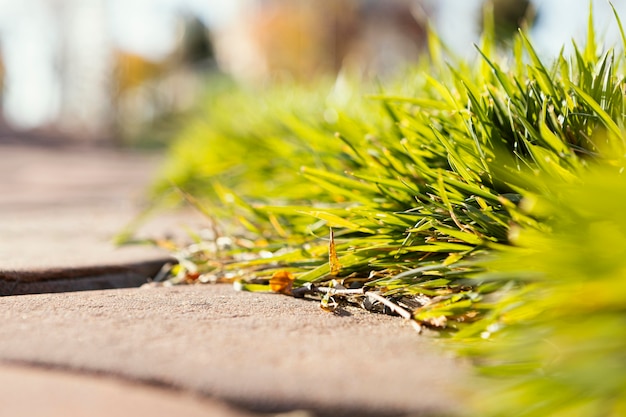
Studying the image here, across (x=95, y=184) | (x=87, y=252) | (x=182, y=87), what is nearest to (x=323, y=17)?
(x=182, y=87)

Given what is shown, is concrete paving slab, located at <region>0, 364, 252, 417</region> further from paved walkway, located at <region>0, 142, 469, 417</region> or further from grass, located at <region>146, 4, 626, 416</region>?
grass, located at <region>146, 4, 626, 416</region>

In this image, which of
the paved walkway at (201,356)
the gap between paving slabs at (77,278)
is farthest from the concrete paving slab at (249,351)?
the gap between paving slabs at (77,278)

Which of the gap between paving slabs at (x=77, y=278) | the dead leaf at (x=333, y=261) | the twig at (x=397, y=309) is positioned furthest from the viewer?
the gap between paving slabs at (x=77, y=278)

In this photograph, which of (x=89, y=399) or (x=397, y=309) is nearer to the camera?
(x=89, y=399)

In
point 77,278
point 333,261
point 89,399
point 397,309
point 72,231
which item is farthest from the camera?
point 72,231

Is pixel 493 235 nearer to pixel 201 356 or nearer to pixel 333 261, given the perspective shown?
pixel 333 261

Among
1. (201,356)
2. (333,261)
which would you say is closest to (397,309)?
(333,261)

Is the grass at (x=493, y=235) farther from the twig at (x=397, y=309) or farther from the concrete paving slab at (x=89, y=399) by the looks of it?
the concrete paving slab at (x=89, y=399)
